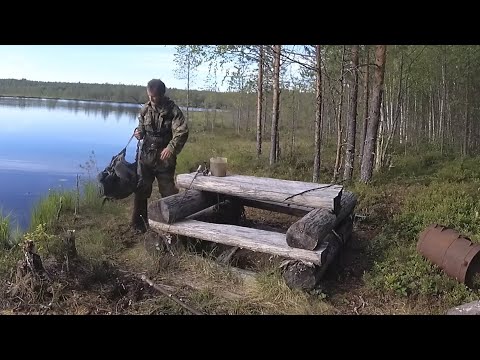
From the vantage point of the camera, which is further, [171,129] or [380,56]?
[380,56]

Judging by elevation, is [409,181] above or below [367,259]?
above

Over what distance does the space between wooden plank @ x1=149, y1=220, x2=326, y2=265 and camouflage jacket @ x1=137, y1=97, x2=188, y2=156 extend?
1069 millimetres

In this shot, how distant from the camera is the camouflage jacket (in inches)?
238

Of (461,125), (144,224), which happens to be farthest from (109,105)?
(461,125)

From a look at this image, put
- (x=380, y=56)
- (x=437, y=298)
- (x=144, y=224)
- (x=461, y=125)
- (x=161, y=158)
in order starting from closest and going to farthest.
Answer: (x=437, y=298) → (x=161, y=158) → (x=144, y=224) → (x=380, y=56) → (x=461, y=125)

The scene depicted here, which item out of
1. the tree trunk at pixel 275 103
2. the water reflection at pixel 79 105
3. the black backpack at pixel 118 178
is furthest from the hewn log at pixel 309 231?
the tree trunk at pixel 275 103

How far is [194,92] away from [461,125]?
1353 centimetres

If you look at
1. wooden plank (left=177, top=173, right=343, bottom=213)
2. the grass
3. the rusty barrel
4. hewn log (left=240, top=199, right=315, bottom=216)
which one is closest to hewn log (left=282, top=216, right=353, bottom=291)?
the grass

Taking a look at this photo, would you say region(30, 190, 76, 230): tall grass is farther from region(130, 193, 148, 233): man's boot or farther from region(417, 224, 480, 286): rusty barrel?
region(417, 224, 480, 286): rusty barrel

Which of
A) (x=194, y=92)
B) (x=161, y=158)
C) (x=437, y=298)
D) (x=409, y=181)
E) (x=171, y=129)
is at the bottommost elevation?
(x=437, y=298)

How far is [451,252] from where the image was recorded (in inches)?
199

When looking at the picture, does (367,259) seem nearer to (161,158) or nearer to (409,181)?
(161,158)
